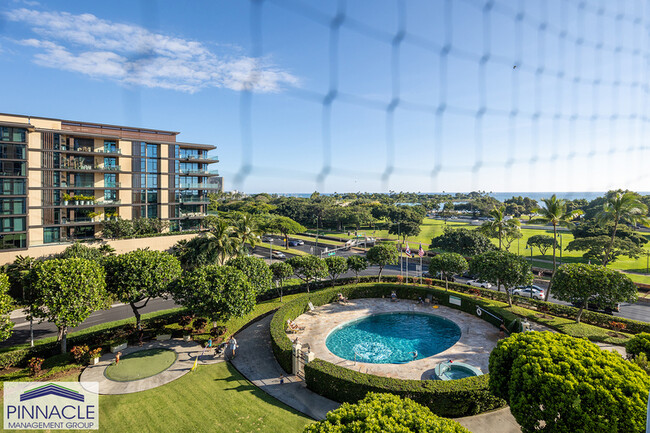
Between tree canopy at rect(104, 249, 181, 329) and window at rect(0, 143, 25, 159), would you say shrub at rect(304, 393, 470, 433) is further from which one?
window at rect(0, 143, 25, 159)

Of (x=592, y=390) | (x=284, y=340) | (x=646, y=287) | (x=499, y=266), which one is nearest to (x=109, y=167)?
(x=284, y=340)

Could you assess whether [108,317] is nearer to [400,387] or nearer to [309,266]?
[309,266]

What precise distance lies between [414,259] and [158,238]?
32282mm

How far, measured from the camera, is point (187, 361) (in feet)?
47.2

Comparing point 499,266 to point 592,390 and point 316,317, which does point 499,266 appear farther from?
point 592,390

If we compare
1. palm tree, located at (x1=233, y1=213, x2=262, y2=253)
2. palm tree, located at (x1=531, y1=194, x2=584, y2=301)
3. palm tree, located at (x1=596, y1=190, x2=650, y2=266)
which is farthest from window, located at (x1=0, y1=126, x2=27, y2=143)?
palm tree, located at (x1=596, y1=190, x2=650, y2=266)

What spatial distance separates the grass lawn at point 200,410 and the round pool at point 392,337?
5817 millimetres

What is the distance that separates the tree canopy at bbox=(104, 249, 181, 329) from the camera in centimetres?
1560

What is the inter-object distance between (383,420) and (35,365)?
15.0m

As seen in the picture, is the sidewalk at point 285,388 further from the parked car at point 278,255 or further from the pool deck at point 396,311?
the parked car at point 278,255

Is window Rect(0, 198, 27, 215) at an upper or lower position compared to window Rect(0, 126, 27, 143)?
lower

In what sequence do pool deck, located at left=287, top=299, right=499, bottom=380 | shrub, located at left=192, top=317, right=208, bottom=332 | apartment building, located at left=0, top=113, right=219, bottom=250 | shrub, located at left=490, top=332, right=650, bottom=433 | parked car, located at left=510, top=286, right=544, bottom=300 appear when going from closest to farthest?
shrub, located at left=490, top=332, right=650, bottom=433, pool deck, located at left=287, top=299, right=499, bottom=380, shrub, located at left=192, top=317, right=208, bottom=332, apartment building, located at left=0, top=113, right=219, bottom=250, parked car, located at left=510, top=286, right=544, bottom=300

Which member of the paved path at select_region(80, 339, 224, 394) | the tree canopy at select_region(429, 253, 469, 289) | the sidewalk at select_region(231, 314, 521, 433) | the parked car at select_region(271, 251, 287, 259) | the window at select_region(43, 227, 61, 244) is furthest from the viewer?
the parked car at select_region(271, 251, 287, 259)

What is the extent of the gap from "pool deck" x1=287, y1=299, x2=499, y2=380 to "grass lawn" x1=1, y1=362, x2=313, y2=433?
462 cm
